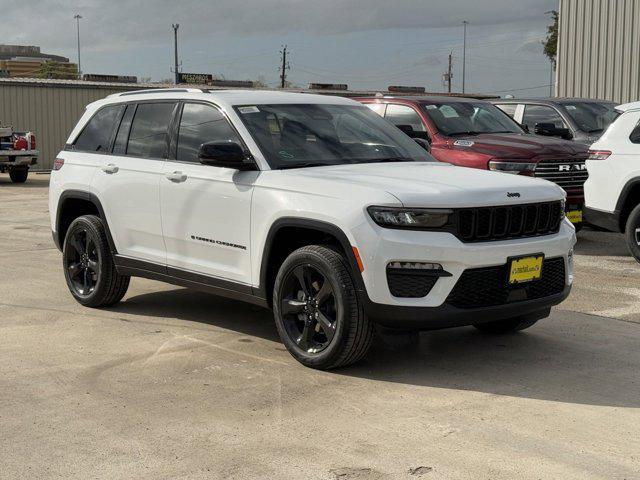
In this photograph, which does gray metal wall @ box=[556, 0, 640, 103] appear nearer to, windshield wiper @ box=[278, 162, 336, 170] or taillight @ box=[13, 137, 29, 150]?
taillight @ box=[13, 137, 29, 150]

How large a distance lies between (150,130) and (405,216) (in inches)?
107

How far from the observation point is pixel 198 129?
6.85m

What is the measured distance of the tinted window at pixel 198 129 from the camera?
663cm

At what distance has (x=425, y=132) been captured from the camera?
38.3 feet

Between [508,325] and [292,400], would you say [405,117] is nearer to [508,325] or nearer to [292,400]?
[508,325]

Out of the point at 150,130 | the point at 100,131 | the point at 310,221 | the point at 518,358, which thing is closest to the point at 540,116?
the point at 100,131

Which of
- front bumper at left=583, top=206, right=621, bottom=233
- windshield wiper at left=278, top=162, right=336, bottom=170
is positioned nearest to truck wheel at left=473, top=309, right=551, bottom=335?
windshield wiper at left=278, top=162, right=336, bottom=170

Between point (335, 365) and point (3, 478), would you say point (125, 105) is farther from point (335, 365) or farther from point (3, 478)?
point (3, 478)

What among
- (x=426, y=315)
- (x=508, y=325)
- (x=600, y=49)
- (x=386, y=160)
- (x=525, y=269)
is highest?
(x=600, y=49)

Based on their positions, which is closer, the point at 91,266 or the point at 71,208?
the point at 91,266

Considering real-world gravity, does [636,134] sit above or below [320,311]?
above

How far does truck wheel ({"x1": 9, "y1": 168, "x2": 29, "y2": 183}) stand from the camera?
24.6m

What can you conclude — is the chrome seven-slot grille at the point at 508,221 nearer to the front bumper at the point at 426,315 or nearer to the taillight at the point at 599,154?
the front bumper at the point at 426,315

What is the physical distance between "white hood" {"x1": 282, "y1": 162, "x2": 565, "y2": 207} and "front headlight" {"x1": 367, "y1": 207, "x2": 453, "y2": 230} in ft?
0.14
